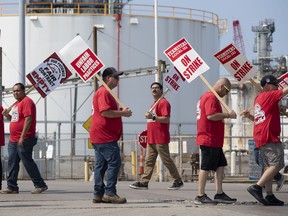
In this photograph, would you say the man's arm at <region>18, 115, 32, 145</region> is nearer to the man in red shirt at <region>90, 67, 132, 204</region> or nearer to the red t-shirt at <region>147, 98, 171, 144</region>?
the man in red shirt at <region>90, 67, 132, 204</region>

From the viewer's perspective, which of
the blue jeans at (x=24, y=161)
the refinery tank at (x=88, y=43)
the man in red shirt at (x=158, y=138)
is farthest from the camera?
the refinery tank at (x=88, y=43)

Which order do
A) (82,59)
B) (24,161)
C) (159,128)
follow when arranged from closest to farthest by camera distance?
1. (82,59)
2. (24,161)
3. (159,128)

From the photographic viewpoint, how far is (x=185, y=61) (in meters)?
15.0

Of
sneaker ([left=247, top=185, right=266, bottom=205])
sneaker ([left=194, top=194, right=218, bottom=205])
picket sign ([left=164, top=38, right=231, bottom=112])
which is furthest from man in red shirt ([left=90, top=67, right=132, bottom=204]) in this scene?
picket sign ([left=164, top=38, right=231, bottom=112])

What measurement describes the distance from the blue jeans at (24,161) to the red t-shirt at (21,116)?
143 millimetres

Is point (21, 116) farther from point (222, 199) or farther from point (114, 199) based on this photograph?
point (222, 199)

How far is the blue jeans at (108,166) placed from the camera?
13078 millimetres

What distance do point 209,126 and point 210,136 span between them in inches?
5.4

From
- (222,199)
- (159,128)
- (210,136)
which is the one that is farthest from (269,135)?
(159,128)

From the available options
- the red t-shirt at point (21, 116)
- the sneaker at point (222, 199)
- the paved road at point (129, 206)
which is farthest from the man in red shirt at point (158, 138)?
the sneaker at point (222, 199)

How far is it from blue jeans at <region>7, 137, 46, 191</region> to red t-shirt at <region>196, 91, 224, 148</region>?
3589 millimetres

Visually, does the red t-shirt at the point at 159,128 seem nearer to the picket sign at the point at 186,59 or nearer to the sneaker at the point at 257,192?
the picket sign at the point at 186,59

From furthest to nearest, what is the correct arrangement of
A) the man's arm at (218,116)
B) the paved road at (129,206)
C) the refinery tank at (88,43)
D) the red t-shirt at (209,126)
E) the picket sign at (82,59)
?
the refinery tank at (88,43) < the picket sign at (82,59) < the red t-shirt at (209,126) < the man's arm at (218,116) < the paved road at (129,206)

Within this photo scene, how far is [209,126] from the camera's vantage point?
13.2 metres
